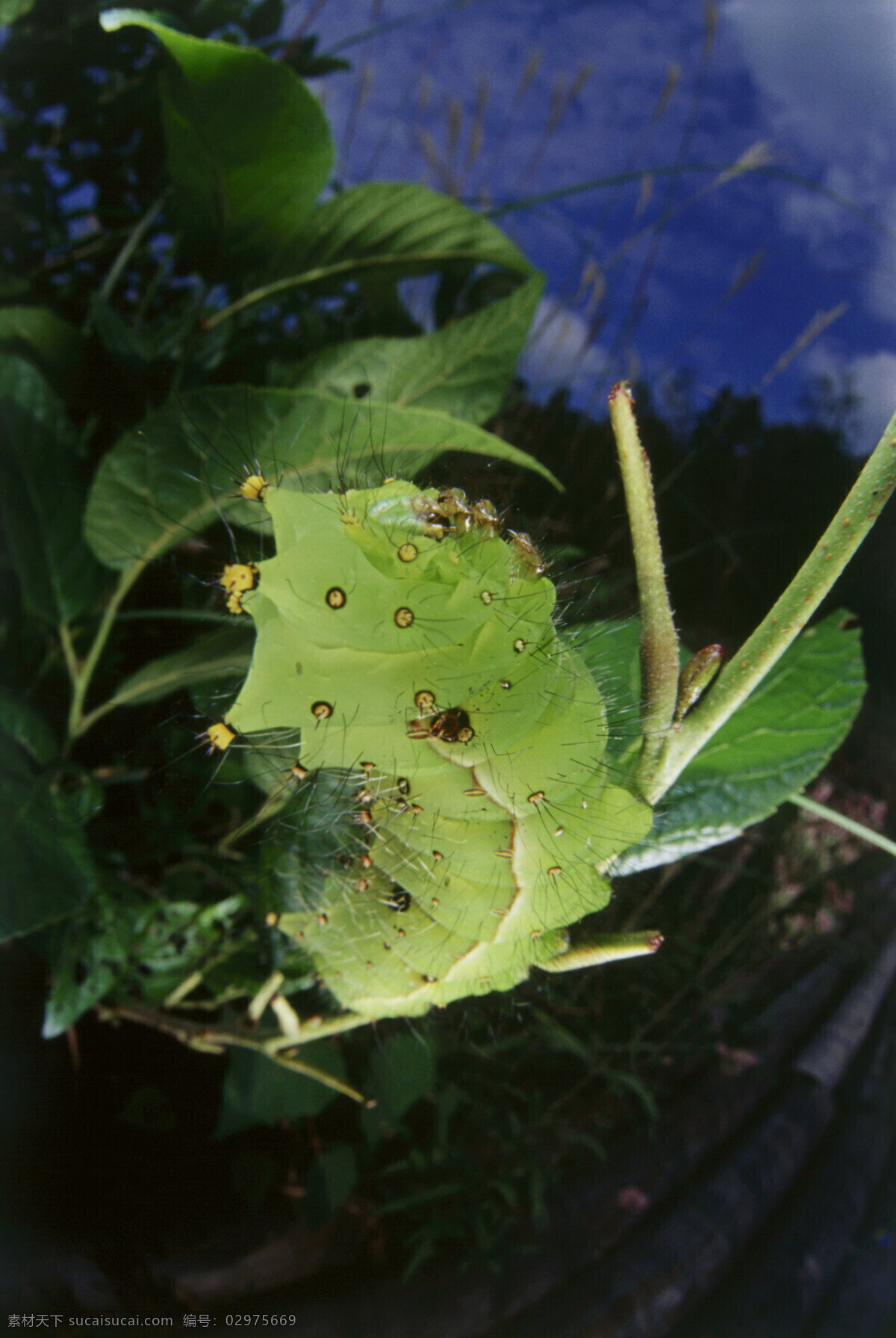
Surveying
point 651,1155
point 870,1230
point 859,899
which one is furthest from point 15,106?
point 859,899

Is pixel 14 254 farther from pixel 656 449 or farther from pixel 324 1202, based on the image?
pixel 324 1202

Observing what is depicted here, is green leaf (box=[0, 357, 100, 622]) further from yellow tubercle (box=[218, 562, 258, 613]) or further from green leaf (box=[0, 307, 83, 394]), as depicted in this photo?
yellow tubercle (box=[218, 562, 258, 613])

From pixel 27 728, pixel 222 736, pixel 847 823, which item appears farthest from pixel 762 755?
pixel 27 728

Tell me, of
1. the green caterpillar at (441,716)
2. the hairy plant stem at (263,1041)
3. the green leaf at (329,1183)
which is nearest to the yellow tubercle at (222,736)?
the green caterpillar at (441,716)

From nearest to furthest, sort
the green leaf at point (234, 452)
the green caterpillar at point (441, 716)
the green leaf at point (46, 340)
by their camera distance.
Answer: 1. the green caterpillar at point (441, 716)
2. the green leaf at point (234, 452)
3. the green leaf at point (46, 340)

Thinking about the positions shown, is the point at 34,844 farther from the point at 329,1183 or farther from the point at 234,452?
the point at 329,1183

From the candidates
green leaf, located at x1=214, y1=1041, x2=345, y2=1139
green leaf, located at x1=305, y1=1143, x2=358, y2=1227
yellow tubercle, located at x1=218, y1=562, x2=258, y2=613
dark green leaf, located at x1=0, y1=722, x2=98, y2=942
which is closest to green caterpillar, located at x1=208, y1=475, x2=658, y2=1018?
yellow tubercle, located at x1=218, y1=562, x2=258, y2=613

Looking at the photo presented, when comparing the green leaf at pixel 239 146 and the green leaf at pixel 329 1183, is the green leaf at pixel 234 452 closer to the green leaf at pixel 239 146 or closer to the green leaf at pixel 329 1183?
the green leaf at pixel 239 146
